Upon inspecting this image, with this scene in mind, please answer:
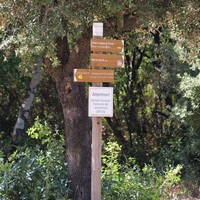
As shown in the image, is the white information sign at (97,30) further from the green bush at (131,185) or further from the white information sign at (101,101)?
the green bush at (131,185)

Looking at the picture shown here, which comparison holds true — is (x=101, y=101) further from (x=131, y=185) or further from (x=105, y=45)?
(x=131, y=185)

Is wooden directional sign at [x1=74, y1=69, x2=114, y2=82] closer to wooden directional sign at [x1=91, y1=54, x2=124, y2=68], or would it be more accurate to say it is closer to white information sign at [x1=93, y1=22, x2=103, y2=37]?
wooden directional sign at [x1=91, y1=54, x2=124, y2=68]

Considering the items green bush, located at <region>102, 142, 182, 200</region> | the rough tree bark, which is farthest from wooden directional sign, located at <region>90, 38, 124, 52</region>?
green bush, located at <region>102, 142, 182, 200</region>

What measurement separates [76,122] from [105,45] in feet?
5.21

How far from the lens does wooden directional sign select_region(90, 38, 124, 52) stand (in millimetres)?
5602

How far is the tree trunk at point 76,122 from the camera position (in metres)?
6.73

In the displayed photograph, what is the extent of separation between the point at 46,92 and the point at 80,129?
322 inches

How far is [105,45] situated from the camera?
5.65 m

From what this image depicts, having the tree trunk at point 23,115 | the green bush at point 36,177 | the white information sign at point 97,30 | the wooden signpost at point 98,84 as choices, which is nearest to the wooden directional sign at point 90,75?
the wooden signpost at point 98,84

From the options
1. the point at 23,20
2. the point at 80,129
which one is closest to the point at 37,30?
the point at 23,20

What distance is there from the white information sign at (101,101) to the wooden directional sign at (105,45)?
1.68 feet

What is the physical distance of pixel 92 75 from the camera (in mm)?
5559

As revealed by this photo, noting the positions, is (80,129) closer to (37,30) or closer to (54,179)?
(54,179)

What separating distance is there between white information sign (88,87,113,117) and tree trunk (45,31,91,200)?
1.37 m
